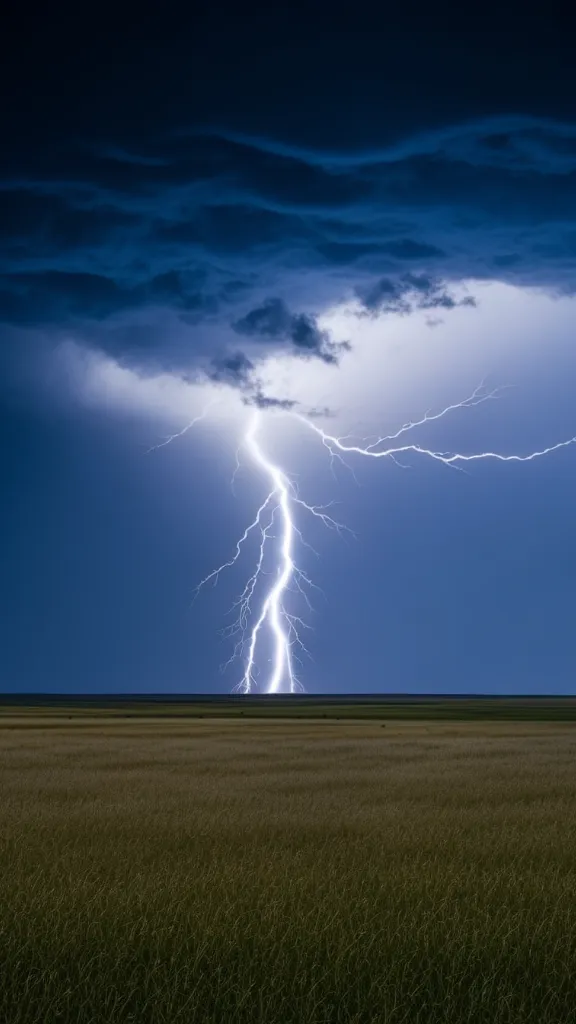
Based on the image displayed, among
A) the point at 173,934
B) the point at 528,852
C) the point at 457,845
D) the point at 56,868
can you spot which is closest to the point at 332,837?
the point at 457,845

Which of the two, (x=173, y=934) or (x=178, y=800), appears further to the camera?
(x=178, y=800)

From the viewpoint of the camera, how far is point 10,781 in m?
21.4

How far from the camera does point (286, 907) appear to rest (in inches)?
326

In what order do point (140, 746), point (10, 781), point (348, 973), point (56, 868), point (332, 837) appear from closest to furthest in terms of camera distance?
point (348, 973), point (56, 868), point (332, 837), point (10, 781), point (140, 746)

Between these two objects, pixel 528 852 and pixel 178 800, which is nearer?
pixel 528 852

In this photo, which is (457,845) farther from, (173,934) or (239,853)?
(173,934)

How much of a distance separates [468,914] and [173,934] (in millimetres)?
2747

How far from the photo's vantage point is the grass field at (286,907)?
5910 mm

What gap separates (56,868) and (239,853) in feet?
8.65

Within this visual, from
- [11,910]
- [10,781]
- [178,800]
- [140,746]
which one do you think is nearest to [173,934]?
[11,910]

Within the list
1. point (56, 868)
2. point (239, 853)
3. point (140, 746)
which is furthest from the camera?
point (140, 746)

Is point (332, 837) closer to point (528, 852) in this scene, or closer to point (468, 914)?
point (528, 852)

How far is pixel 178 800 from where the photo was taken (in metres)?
17.2

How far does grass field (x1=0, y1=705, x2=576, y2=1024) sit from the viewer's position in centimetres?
591
